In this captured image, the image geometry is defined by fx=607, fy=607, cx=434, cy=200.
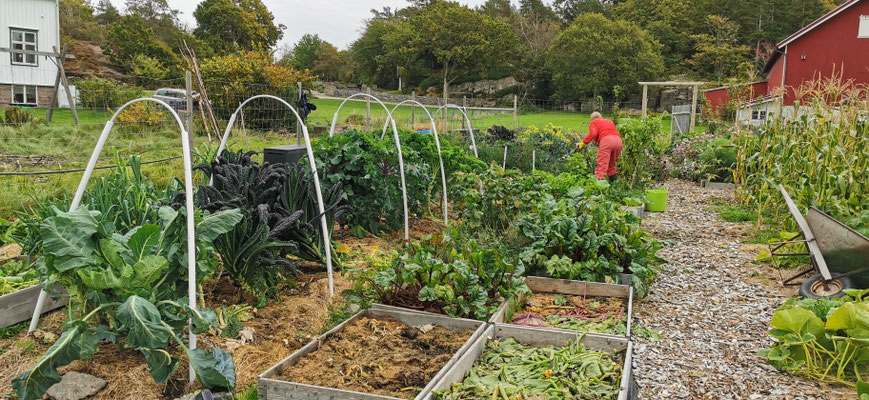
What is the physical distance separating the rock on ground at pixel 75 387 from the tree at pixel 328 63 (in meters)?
54.9

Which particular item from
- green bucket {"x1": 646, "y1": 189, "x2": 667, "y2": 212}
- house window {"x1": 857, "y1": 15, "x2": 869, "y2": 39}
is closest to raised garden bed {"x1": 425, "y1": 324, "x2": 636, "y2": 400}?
green bucket {"x1": 646, "y1": 189, "x2": 667, "y2": 212}

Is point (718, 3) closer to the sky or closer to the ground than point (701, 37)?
closer to the sky

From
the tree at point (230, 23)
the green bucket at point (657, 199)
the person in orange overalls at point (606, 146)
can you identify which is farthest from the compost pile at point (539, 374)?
the tree at point (230, 23)

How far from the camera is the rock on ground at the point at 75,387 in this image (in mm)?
2998

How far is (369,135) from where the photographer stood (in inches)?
254

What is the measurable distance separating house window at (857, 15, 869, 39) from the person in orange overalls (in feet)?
59.3

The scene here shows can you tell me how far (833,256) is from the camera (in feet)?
15.3

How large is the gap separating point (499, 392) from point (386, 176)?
364 cm

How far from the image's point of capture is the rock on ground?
2998 mm

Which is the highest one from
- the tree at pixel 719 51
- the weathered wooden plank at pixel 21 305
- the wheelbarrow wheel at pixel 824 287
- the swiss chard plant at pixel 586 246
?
the tree at pixel 719 51

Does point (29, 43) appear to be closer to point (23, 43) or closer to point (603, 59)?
point (23, 43)

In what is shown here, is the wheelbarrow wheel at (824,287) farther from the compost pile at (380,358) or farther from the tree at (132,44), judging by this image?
the tree at (132,44)

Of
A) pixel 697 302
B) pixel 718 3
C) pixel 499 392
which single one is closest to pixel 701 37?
pixel 718 3

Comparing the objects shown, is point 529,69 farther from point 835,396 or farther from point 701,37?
point 835,396
